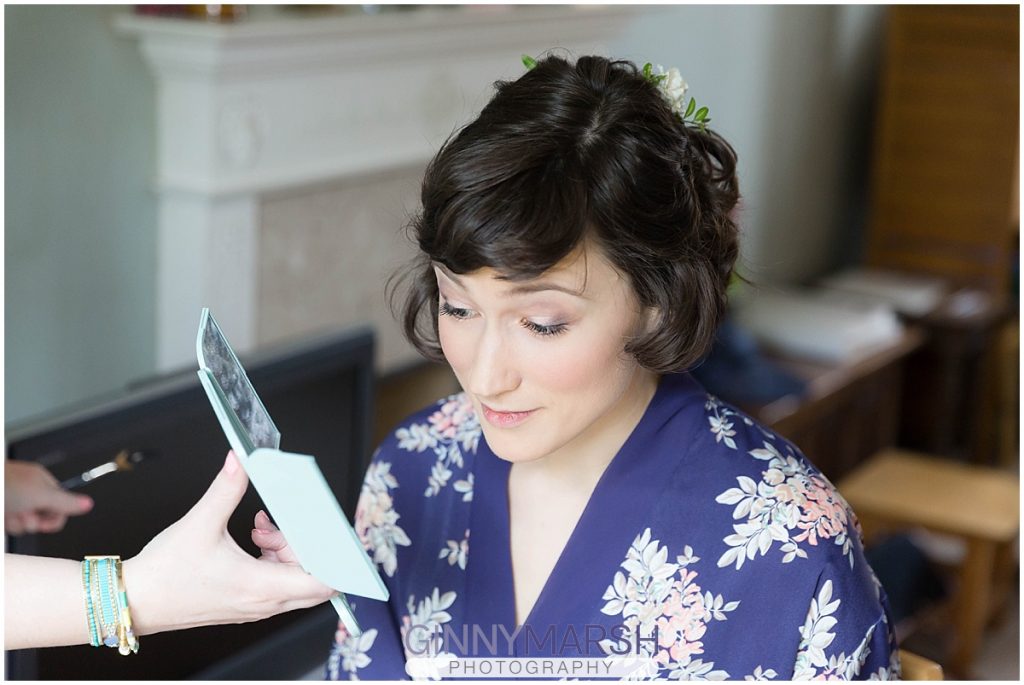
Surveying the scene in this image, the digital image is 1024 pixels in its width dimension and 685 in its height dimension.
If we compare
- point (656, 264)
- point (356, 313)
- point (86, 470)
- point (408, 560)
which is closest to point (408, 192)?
point (356, 313)

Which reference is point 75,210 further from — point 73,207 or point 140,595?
point 140,595

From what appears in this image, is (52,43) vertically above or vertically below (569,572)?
above

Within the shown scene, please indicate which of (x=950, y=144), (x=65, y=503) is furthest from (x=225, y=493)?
(x=950, y=144)

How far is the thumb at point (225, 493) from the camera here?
3.10 feet

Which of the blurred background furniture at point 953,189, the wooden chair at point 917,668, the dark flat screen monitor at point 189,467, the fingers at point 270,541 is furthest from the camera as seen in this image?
the blurred background furniture at point 953,189

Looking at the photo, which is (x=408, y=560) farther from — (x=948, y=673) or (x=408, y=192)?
(x=948, y=673)

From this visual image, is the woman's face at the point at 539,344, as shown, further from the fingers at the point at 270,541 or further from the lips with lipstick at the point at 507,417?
the fingers at the point at 270,541

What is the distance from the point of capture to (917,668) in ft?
4.29

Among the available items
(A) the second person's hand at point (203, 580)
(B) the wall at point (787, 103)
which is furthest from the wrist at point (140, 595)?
(B) the wall at point (787, 103)

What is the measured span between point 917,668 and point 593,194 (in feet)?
1.97

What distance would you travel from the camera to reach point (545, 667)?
49.1 inches

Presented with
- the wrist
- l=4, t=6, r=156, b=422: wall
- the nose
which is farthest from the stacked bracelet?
l=4, t=6, r=156, b=422: wall

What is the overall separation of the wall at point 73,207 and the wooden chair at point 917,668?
4.90ft

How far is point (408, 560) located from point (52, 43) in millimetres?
1212
